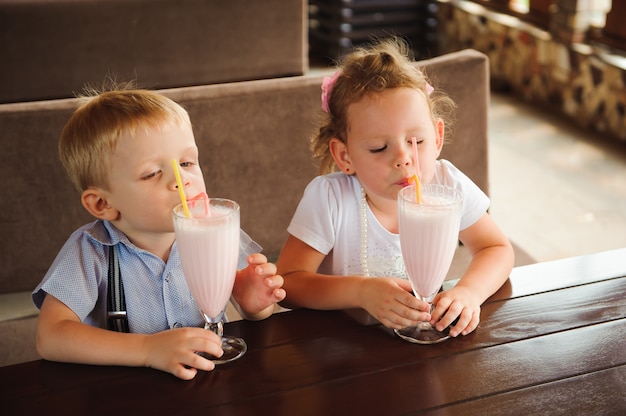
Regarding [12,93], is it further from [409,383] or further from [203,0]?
[409,383]

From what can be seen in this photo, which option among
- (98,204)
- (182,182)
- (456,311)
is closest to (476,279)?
(456,311)

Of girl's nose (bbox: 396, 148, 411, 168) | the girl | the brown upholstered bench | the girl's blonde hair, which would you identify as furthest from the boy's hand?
the brown upholstered bench

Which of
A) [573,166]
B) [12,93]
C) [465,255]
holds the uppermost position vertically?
[12,93]

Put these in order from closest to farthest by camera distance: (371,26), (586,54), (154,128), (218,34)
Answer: (154,128) → (218,34) → (586,54) → (371,26)

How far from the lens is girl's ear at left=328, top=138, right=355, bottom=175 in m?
1.70

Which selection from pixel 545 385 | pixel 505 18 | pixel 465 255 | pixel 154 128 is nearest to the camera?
pixel 545 385

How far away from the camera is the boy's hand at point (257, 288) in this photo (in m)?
1.32

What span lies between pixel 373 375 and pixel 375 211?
617mm

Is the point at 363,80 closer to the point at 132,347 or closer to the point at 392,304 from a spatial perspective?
the point at 392,304

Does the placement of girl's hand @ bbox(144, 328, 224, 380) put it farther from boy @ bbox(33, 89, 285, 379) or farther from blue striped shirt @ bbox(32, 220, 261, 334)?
blue striped shirt @ bbox(32, 220, 261, 334)

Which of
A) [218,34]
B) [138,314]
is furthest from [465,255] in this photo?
[218,34]

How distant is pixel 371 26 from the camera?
6.68 meters

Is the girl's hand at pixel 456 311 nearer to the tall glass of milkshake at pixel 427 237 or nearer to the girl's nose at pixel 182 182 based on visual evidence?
the tall glass of milkshake at pixel 427 237

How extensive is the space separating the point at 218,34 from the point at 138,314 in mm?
2428
